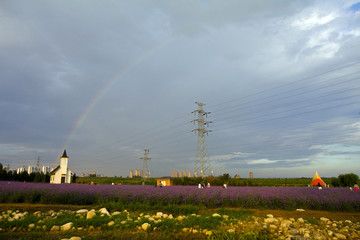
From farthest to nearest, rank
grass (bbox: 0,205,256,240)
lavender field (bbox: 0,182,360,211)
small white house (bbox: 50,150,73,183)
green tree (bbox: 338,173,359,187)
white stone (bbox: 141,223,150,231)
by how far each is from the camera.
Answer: small white house (bbox: 50,150,73,183) → green tree (bbox: 338,173,359,187) → lavender field (bbox: 0,182,360,211) → white stone (bbox: 141,223,150,231) → grass (bbox: 0,205,256,240)

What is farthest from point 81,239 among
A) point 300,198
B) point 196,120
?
point 196,120

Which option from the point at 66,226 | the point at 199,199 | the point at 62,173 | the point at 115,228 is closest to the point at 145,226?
the point at 115,228

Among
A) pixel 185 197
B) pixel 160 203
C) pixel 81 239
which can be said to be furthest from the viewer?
pixel 185 197

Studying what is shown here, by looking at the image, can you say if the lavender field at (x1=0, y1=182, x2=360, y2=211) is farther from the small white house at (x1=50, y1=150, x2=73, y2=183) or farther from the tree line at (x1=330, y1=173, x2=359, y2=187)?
the small white house at (x1=50, y1=150, x2=73, y2=183)

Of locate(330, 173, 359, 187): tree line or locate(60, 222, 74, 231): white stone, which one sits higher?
locate(60, 222, 74, 231): white stone

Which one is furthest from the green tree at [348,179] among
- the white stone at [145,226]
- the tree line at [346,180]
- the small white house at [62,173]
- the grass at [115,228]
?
the small white house at [62,173]

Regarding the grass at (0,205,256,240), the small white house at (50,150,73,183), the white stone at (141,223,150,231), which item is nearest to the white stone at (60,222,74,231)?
the grass at (0,205,256,240)

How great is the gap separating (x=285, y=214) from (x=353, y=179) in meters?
24.6

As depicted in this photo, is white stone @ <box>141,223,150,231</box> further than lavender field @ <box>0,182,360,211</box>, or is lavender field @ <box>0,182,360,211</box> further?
lavender field @ <box>0,182,360,211</box>

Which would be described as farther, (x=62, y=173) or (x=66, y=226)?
(x=62, y=173)

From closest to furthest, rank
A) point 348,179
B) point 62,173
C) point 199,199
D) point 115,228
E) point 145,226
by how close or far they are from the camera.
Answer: point 145,226
point 115,228
point 199,199
point 348,179
point 62,173

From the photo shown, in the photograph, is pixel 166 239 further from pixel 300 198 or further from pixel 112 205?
pixel 300 198

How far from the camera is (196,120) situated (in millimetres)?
31828

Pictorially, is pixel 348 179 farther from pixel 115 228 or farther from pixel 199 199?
pixel 115 228
